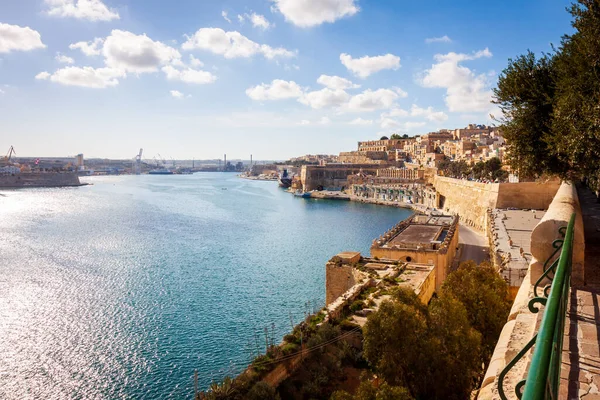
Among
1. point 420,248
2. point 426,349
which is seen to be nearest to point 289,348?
point 426,349

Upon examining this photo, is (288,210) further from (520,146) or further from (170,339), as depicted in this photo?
(520,146)

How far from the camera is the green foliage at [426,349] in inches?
214

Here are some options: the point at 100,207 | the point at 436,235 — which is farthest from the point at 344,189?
the point at 436,235

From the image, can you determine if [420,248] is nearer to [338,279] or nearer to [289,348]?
[338,279]

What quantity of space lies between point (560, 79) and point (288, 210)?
38.6m

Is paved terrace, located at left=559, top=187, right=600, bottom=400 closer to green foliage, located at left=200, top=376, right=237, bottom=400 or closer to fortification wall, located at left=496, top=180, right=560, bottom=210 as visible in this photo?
green foliage, located at left=200, top=376, right=237, bottom=400

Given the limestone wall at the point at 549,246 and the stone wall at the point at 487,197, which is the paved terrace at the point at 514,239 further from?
the limestone wall at the point at 549,246

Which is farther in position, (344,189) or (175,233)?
(344,189)

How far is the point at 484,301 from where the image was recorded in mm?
6414

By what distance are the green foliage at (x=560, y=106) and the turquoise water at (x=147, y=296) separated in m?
8.12

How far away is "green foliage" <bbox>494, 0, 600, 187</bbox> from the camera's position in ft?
20.5

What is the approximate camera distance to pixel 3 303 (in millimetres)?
15703

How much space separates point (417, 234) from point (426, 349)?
13147mm

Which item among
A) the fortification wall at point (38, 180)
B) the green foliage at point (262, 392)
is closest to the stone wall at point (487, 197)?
the green foliage at point (262, 392)
